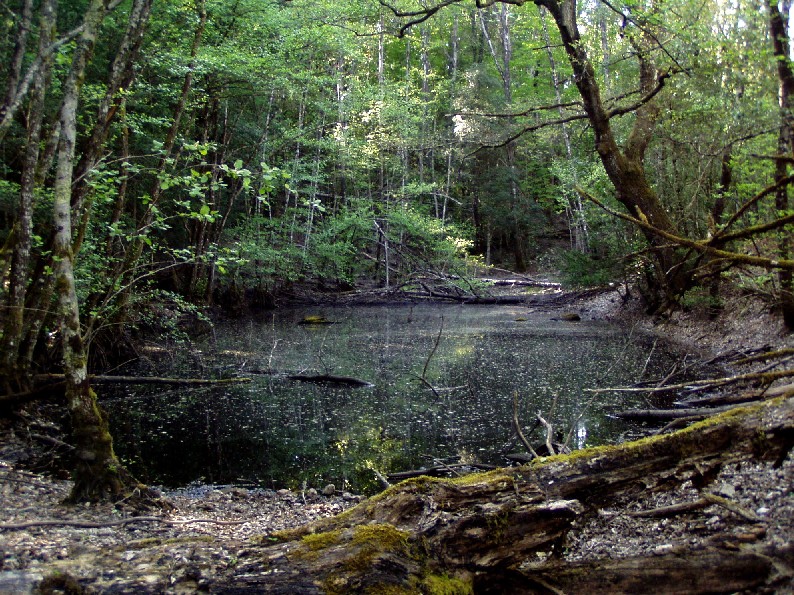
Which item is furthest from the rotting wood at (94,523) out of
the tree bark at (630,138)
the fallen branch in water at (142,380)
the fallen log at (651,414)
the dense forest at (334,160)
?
the tree bark at (630,138)

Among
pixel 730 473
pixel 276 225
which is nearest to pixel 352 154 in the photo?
pixel 276 225

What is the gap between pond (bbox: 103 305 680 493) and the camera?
754cm

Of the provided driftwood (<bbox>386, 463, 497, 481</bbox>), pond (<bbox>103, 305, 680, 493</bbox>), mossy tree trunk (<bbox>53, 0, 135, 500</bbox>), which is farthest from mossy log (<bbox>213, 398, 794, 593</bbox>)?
driftwood (<bbox>386, 463, 497, 481</bbox>)

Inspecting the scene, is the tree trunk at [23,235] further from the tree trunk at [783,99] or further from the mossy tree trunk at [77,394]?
the tree trunk at [783,99]

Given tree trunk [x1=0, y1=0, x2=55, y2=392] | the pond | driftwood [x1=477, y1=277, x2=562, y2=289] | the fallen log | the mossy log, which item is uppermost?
tree trunk [x1=0, y1=0, x2=55, y2=392]

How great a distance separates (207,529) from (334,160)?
22669 millimetres

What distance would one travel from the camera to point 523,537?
11.1ft

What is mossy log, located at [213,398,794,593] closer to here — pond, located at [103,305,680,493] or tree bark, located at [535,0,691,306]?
pond, located at [103,305,680,493]

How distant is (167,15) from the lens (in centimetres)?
1413

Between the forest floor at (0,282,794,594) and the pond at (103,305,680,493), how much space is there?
987 mm

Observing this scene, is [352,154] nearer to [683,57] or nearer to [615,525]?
[683,57]

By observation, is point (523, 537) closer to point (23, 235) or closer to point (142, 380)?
point (23, 235)

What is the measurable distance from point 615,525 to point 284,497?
3.50 m

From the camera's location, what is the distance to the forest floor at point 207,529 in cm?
321
